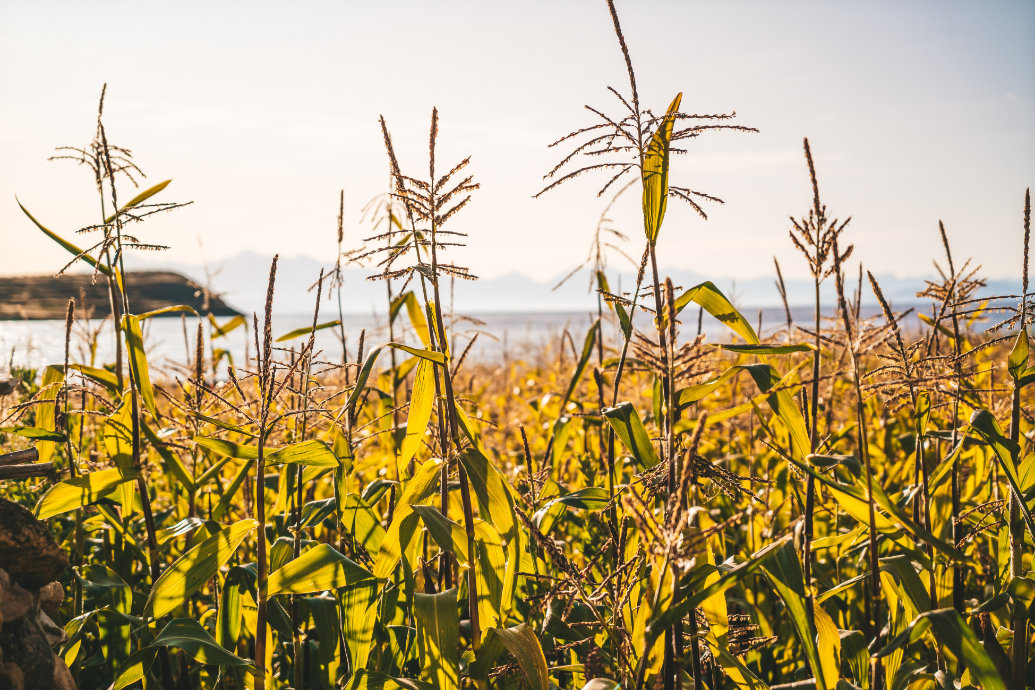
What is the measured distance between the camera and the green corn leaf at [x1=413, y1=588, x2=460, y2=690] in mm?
1564

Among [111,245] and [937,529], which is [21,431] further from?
[937,529]

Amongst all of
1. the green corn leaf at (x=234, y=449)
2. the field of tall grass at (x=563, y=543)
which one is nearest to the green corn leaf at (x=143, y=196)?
the field of tall grass at (x=563, y=543)

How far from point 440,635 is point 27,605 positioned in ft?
3.44

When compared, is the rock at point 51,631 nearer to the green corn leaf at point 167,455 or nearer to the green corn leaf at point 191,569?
the green corn leaf at point 191,569

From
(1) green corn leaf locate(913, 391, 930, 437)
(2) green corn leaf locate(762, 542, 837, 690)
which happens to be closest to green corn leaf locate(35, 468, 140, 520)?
(2) green corn leaf locate(762, 542, 837, 690)

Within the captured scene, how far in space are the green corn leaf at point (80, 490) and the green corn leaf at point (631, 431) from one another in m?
1.41

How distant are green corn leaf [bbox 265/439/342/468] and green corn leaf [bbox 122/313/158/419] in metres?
0.51

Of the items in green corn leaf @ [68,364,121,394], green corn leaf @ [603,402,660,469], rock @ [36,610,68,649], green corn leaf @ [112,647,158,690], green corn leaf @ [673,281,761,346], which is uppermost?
green corn leaf @ [673,281,761,346]

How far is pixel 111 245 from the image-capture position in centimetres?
196

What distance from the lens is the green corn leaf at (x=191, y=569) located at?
163 centimetres

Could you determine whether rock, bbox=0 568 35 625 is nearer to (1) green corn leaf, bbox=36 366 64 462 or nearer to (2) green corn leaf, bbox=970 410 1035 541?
(1) green corn leaf, bbox=36 366 64 462

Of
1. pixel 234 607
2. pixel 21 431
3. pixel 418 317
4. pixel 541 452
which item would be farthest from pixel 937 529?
pixel 21 431

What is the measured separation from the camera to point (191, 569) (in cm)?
164

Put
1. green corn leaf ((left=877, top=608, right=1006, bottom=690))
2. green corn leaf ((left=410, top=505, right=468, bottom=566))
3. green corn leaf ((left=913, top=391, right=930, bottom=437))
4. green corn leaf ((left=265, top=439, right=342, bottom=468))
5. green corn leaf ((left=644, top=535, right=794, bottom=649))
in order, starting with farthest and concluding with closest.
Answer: green corn leaf ((left=913, top=391, right=930, bottom=437))
green corn leaf ((left=265, top=439, right=342, bottom=468))
green corn leaf ((left=410, top=505, right=468, bottom=566))
green corn leaf ((left=877, top=608, right=1006, bottom=690))
green corn leaf ((left=644, top=535, right=794, bottom=649))
